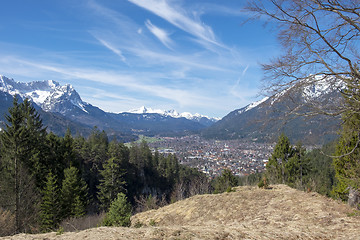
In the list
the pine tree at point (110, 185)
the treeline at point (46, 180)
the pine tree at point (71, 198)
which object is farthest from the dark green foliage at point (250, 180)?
the pine tree at point (71, 198)

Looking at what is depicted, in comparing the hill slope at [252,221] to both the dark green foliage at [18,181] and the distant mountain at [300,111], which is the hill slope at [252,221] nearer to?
the distant mountain at [300,111]

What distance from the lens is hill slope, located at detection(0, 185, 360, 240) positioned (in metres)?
5.54

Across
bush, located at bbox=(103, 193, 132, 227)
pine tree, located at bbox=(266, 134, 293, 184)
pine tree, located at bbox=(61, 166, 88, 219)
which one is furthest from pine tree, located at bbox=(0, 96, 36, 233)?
pine tree, located at bbox=(266, 134, 293, 184)

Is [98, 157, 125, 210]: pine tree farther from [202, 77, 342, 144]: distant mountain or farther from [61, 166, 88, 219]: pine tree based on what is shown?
[202, 77, 342, 144]: distant mountain

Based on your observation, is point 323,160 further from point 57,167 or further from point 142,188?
point 57,167

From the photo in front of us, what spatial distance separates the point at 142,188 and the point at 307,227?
52820 millimetres

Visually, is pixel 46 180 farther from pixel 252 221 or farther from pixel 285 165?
pixel 285 165

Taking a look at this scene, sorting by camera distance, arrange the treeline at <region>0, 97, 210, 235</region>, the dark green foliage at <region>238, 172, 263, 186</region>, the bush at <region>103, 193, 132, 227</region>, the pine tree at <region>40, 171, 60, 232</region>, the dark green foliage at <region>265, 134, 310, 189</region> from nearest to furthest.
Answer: the bush at <region>103, 193, 132, 227</region> < the treeline at <region>0, 97, 210, 235</region> < the pine tree at <region>40, 171, 60, 232</region> < the dark green foliage at <region>265, 134, 310, 189</region> < the dark green foliage at <region>238, 172, 263, 186</region>

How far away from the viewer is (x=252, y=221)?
8.06 meters

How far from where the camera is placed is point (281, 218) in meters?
8.05

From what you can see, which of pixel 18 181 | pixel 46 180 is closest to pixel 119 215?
pixel 18 181

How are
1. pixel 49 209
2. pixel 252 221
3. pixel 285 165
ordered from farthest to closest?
pixel 285 165, pixel 49 209, pixel 252 221

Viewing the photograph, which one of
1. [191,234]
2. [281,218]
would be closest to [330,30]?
[191,234]

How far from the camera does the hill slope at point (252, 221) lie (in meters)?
5.54
